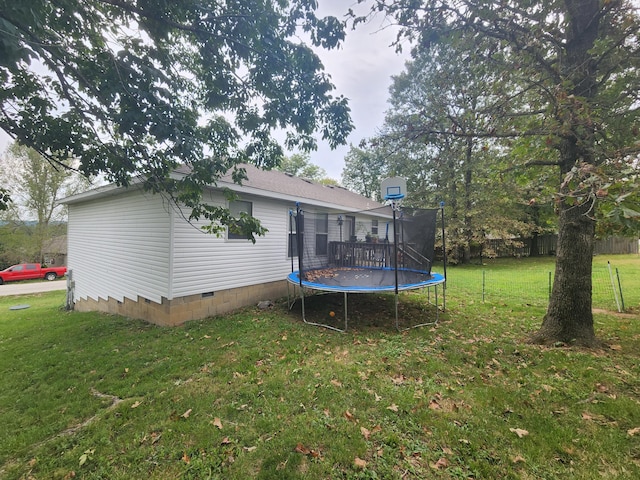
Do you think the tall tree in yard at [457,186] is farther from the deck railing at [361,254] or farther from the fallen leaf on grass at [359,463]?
the fallen leaf on grass at [359,463]

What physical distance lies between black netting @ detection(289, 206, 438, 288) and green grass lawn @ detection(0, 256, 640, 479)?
152 cm

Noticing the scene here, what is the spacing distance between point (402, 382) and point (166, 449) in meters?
2.37

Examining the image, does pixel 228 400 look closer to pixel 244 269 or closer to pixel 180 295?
pixel 180 295

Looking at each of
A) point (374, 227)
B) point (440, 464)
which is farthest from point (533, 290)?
point (440, 464)

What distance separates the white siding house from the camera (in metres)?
5.59

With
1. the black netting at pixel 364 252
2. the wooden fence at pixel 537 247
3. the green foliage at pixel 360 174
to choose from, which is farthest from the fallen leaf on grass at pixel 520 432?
the green foliage at pixel 360 174

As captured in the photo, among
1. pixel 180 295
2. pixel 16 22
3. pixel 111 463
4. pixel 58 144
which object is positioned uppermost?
pixel 16 22

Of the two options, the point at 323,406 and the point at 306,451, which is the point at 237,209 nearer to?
the point at 323,406

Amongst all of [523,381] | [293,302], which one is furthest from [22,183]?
[523,381]

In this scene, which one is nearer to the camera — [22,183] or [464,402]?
[464,402]

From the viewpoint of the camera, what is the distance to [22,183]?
18.2 m

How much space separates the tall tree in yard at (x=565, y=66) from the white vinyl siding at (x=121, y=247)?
568cm

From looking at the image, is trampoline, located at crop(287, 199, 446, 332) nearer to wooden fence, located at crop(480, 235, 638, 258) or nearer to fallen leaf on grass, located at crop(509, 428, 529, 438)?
fallen leaf on grass, located at crop(509, 428, 529, 438)

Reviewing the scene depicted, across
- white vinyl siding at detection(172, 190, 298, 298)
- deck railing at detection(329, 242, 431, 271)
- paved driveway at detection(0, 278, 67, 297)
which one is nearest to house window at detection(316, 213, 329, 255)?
deck railing at detection(329, 242, 431, 271)
